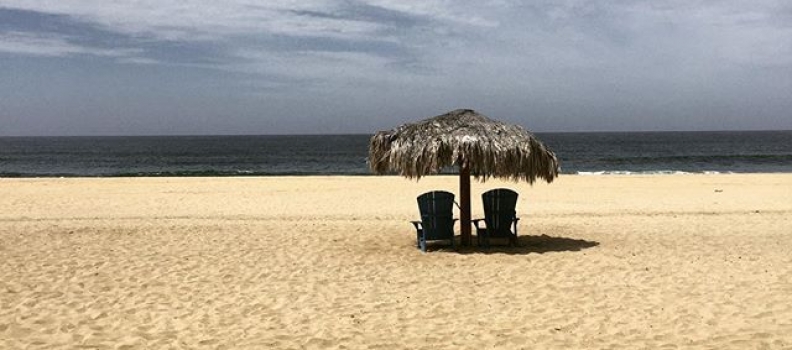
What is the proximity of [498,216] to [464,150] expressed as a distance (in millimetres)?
1425

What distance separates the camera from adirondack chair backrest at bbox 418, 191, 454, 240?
9.97m

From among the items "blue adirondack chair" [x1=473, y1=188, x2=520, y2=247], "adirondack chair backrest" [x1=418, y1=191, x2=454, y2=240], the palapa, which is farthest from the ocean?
A: "adirondack chair backrest" [x1=418, y1=191, x2=454, y2=240]

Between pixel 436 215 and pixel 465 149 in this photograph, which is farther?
pixel 436 215

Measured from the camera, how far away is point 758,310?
645 centimetres

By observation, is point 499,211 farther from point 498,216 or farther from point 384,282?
point 384,282

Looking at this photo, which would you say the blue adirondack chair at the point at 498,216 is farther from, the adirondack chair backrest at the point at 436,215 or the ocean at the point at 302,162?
the ocean at the point at 302,162

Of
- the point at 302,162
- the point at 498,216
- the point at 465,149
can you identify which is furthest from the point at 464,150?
the point at 302,162

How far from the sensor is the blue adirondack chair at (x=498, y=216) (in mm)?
10320

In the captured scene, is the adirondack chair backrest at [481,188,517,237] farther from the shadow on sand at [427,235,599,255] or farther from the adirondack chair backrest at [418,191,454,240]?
the adirondack chair backrest at [418,191,454,240]

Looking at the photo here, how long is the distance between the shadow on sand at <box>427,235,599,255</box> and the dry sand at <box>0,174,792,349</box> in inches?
1.7

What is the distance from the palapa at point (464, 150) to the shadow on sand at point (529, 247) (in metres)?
0.38

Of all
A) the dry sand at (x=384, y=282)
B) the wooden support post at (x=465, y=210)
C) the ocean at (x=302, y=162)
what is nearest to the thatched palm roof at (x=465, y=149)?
the wooden support post at (x=465, y=210)

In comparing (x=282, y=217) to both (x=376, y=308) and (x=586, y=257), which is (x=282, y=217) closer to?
(x=586, y=257)

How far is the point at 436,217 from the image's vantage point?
32.8 ft
